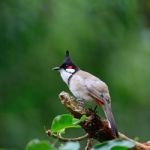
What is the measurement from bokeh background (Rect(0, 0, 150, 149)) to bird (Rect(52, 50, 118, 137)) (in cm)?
545

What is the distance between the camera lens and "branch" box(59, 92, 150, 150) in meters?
3.64

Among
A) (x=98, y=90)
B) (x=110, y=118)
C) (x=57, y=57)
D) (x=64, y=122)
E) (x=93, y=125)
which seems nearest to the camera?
(x=64, y=122)

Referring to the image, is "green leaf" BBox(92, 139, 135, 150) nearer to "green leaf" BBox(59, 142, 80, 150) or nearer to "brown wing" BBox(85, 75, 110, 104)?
"green leaf" BBox(59, 142, 80, 150)

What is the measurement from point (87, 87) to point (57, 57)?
6.34m

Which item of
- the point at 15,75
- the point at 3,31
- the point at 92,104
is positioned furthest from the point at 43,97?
the point at 92,104

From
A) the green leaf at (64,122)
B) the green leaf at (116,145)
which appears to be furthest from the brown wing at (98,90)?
the green leaf at (116,145)

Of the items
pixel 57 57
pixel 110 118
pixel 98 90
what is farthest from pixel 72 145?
pixel 57 57

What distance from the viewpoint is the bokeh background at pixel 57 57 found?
1055cm

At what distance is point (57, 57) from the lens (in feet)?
35.7

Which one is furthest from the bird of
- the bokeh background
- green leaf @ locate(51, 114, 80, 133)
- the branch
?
the bokeh background

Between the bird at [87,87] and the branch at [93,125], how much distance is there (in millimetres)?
179

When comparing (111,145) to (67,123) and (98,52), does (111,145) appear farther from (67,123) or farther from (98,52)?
(98,52)

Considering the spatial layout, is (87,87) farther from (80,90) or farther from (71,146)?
(71,146)

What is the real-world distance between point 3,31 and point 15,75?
826 millimetres
